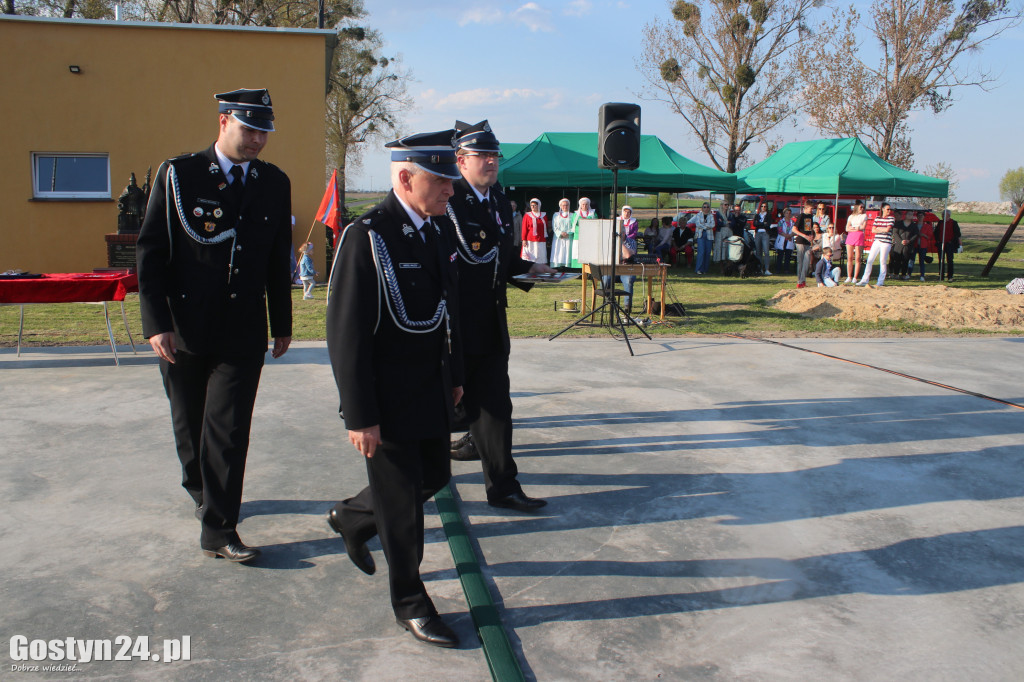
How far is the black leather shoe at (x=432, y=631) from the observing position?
285 centimetres

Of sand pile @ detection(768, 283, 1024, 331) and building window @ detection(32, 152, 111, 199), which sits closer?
sand pile @ detection(768, 283, 1024, 331)

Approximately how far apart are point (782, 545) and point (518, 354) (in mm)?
4980

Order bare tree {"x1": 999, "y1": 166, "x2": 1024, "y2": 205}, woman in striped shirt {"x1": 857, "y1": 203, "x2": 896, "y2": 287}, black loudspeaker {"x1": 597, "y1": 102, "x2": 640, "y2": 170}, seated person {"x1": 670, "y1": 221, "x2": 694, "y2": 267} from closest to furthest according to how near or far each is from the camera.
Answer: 1. black loudspeaker {"x1": 597, "y1": 102, "x2": 640, "y2": 170}
2. woman in striped shirt {"x1": 857, "y1": 203, "x2": 896, "y2": 287}
3. seated person {"x1": 670, "y1": 221, "x2": 694, "y2": 267}
4. bare tree {"x1": 999, "y1": 166, "x2": 1024, "y2": 205}

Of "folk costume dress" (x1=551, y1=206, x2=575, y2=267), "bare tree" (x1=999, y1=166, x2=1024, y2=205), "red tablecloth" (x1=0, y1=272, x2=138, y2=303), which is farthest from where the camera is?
"bare tree" (x1=999, y1=166, x2=1024, y2=205)

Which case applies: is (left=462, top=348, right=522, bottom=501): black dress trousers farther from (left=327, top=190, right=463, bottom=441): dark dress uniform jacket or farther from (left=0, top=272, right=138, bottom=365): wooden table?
(left=0, top=272, right=138, bottom=365): wooden table

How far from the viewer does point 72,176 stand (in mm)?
17469

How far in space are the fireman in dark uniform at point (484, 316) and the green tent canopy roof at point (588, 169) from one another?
15.6m

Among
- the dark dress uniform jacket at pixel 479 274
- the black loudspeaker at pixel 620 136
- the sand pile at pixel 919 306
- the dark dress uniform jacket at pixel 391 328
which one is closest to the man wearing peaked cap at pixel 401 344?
the dark dress uniform jacket at pixel 391 328

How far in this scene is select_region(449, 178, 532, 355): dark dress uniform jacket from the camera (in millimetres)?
4148

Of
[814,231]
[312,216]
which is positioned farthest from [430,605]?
[814,231]

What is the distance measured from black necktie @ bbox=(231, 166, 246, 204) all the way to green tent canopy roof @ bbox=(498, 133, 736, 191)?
53.4 ft

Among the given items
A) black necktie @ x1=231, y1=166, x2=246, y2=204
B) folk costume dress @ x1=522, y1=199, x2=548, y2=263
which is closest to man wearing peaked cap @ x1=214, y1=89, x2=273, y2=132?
black necktie @ x1=231, y1=166, x2=246, y2=204

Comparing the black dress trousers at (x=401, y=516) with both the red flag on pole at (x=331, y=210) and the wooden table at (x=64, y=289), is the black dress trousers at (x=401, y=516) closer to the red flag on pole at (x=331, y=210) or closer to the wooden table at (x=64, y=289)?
the wooden table at (x=64, y=289)

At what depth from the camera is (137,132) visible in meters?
17.3
